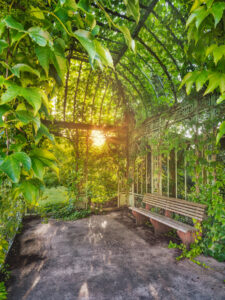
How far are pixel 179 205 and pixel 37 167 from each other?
3.75 m

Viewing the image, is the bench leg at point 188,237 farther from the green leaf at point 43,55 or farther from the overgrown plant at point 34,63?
the green leaf at point 43,55

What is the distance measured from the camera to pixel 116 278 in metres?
2.46

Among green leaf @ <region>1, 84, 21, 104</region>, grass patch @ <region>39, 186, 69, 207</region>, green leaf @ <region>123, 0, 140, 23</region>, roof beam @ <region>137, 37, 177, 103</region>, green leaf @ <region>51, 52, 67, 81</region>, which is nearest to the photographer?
green leaf @ <region>1, 84, 21, 104</region>

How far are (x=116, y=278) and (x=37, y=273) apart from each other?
1158 millimetres

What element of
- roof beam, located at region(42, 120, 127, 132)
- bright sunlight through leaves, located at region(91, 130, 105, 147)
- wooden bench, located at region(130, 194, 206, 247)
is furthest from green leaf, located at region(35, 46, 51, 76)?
bright sunlight through leaves, located at region(91, 130, 105, 147)

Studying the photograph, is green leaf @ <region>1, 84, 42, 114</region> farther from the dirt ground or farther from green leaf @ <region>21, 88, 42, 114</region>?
the dirt ground

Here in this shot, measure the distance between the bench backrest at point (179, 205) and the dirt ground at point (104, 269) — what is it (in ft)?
2.23

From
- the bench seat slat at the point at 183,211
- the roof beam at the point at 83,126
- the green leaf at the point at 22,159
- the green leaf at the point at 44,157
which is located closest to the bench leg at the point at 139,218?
the bench seat slat at the point at 183,211

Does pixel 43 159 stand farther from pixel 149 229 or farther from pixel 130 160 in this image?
pixel 130 160

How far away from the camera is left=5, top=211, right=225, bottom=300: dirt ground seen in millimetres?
2180

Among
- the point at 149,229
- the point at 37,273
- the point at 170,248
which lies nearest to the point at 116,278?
the point at 37,273

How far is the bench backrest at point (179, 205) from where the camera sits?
10.6ft

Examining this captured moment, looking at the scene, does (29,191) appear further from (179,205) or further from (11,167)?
(179,205)

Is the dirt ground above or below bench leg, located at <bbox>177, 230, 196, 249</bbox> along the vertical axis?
below
